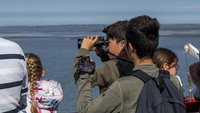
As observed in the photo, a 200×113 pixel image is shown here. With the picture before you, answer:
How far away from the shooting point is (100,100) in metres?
3.71

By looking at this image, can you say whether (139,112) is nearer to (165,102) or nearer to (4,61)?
(165,102)

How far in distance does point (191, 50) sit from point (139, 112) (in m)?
4.02

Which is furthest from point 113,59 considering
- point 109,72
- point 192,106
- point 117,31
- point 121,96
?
point 192,106

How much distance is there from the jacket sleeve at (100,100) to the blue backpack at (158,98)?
136 mm

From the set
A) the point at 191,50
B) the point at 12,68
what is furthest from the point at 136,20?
the point at 191,50

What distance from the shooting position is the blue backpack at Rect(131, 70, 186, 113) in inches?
141

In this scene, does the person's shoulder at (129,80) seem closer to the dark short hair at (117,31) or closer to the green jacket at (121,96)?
the green jacket at (121,96)

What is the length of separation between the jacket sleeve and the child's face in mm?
492

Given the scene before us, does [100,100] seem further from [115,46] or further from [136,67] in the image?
[115,46]

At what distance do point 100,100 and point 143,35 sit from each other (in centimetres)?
44

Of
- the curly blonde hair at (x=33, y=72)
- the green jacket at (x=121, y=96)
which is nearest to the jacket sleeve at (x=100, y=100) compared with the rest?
the green jacket at (x=121, y=96)

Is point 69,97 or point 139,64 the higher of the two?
point 139,64

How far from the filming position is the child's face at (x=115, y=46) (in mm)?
4324

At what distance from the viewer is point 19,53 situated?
366 cm
